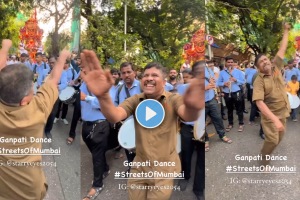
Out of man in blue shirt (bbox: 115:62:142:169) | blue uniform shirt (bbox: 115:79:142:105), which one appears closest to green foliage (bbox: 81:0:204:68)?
man in blue shirt (bbox: 115:62:142:169)

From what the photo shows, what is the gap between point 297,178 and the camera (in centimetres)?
336

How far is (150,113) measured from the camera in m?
2.98

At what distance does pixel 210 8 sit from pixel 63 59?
141 centimetres

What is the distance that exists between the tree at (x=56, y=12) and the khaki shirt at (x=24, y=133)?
1.83 feet

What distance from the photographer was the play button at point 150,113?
9.82ft

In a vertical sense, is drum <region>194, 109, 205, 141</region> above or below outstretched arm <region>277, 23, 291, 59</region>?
below

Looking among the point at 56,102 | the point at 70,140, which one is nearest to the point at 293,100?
the point at 70,140

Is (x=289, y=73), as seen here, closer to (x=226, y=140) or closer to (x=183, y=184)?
(x=226, y=140)

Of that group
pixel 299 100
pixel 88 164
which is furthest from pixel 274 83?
pixel 88 164

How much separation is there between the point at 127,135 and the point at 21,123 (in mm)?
915

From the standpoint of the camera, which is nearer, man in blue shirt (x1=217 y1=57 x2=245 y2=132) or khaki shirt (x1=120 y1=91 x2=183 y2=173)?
khaki shirt (x1=120 y1=91 x2=183 y2=173)

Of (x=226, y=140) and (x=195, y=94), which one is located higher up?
(x=195, y=94)

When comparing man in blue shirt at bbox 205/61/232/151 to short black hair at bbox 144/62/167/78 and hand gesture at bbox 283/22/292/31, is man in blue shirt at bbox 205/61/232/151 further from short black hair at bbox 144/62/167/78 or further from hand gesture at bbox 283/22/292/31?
hand gesture at bbox 283/22/292/31

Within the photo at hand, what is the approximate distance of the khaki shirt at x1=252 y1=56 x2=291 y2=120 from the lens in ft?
11.0
